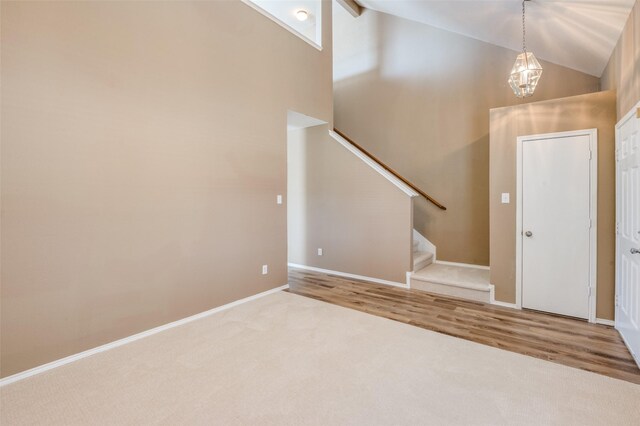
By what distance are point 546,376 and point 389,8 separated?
5.66 metres

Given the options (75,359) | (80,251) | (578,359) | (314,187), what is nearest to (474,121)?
(314,187)

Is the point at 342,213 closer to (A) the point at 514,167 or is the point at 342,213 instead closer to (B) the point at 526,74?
(A) the point at 514,167

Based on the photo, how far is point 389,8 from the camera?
5223 millimetres

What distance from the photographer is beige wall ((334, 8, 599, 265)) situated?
4.68 metres

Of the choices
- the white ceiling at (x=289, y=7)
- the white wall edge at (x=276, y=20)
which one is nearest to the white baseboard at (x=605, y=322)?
the white wall edge at (x=276, y=20)

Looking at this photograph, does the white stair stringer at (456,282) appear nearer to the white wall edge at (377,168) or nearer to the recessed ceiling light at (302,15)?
the white wall edge at (377,168)

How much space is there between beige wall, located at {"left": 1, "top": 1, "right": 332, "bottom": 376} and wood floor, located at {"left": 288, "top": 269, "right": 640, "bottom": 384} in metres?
1.26

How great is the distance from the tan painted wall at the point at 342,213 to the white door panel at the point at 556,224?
1431 millimetres

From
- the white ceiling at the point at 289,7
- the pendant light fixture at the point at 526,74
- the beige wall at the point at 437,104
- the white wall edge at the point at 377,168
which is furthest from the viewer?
the white ceiling at the point at 289,7

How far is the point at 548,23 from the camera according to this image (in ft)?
10.0

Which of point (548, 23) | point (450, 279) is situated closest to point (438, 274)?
point (450, 279)

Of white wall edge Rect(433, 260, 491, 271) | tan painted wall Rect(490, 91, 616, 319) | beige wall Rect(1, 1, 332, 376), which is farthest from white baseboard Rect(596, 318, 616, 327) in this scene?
beige wall Rect(1, 1, 332, 376)

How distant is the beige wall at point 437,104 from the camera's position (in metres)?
4.68

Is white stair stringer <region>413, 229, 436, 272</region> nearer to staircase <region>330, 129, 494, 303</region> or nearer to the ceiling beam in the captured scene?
staircase <region>330, 129, 494, 303</region>
